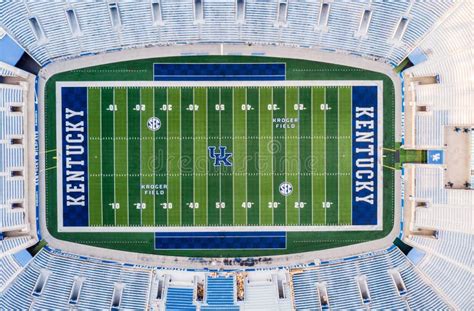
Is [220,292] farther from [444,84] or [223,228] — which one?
[444,84]

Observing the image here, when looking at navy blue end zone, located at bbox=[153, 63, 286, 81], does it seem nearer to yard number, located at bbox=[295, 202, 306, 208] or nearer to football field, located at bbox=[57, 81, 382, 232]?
football field, located at bbox=[57, 81, 382, 232]

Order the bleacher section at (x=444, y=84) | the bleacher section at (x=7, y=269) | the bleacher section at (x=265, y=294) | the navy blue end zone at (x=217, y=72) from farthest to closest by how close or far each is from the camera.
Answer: the navy blue end zone at (x=217, y=72) → the bleacher section at (x=265, y=294) → the bleacher section at (x=7, y=269) → the bleacher section at (x=444, y=84)

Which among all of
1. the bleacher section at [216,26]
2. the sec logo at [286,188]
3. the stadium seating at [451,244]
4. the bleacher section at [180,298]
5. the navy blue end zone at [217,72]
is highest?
the bleacher section at [216,26]

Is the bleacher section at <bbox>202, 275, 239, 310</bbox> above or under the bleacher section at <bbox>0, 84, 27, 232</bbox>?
under

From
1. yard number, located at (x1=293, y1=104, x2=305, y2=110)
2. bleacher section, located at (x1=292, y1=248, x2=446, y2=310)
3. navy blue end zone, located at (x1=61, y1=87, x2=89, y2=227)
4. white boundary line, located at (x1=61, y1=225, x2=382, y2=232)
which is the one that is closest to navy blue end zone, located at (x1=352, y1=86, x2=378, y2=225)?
white boundary line, located at (x1=61, y1=225, x2=382, y2=232)

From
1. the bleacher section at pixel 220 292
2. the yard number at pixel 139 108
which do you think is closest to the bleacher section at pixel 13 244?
the yard number at pixel 139 108

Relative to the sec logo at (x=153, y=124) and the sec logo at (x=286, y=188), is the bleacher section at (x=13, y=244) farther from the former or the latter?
the sec logo at (x=286, y=188)

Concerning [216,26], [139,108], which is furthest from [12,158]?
[216,26]
